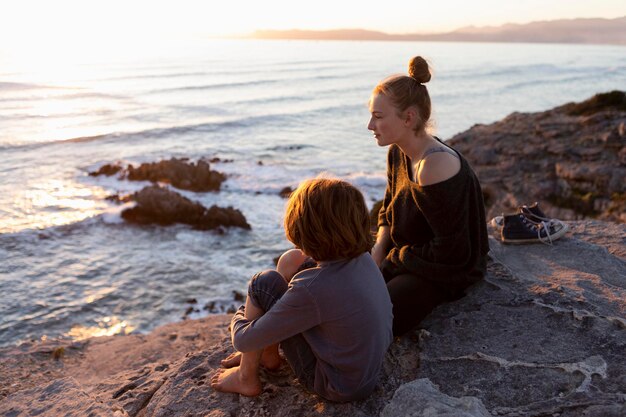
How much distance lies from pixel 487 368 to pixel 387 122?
188 centimetres

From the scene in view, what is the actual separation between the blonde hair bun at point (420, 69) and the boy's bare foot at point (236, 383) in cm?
244

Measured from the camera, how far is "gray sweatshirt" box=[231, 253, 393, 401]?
2.83 metres

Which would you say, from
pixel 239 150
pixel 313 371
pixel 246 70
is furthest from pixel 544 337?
pixel 246 70

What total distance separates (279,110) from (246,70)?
25829 millimetres

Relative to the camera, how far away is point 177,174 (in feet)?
57.2

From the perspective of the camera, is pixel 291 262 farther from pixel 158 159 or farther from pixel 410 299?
pixel 158 159

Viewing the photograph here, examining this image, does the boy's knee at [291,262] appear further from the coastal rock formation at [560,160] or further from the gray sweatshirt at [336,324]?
the coastal rock formation at [560,160]

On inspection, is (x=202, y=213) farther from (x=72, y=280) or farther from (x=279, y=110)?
(x=279, y=110)

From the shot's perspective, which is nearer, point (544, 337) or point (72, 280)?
point (544, 337)

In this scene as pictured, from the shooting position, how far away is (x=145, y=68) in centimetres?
6097

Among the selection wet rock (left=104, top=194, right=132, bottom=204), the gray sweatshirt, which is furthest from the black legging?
wet rock (left=104, top=194, right=132, bottom=204)

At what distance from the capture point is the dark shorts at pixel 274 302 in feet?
10.2

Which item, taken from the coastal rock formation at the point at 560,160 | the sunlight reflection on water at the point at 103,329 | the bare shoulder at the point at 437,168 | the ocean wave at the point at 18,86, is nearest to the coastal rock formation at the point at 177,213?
the sunlight reflection on water at the point at 103,329

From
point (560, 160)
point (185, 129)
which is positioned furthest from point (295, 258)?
point (185, 129)
